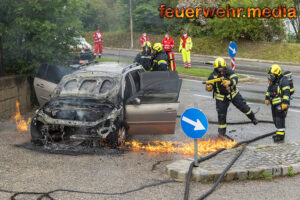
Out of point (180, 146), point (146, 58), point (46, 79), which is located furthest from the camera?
point (146, 58)

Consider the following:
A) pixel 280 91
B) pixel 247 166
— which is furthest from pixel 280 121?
pixel 247 166

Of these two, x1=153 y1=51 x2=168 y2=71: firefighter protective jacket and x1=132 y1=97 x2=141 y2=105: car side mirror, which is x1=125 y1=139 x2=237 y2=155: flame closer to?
x1=132 y1=97 x2=141 y2=105: car side mirror

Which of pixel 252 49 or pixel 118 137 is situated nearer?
pixel 118 137

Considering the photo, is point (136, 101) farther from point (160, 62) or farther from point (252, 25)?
point (252, 25)

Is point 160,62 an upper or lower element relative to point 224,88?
upper

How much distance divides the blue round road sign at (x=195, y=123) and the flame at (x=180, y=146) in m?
1.34

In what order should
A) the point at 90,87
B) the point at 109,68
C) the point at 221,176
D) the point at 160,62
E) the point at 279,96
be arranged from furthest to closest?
the point at 160,62
the point at 109,68
the point at 279,96
the point at 90,87
the point at 221,176

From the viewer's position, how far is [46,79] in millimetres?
9969

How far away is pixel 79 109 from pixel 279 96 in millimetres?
4116

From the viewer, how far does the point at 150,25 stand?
41.3 meters

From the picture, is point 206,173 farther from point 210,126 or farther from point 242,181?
point 210,126

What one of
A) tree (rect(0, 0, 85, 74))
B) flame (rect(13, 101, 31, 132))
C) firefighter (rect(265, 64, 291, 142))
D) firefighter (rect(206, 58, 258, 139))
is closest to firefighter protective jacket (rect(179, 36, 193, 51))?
tree (rect(0, 0, 85, 74))

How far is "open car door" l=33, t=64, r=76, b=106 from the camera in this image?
9.85 meters

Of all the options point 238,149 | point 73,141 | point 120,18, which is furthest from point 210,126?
point 120,18
